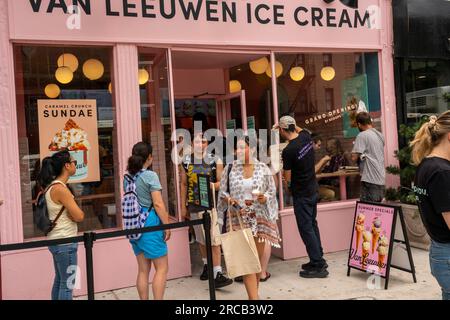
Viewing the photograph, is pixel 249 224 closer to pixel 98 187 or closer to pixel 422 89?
pixel 98 187

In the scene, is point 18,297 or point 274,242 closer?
point 274,242

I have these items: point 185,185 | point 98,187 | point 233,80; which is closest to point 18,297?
point 98,187

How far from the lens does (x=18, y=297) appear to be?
530cm

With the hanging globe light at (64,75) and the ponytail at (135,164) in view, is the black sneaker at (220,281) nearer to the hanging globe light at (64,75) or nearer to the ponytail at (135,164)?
the ponytail at (135,164)

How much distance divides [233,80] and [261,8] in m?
1.68

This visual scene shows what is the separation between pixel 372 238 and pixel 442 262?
2340 mm

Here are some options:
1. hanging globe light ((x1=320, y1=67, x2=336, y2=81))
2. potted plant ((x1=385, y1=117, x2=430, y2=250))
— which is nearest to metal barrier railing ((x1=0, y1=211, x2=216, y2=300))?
potted plant ((x1=385, y1=117, x2=430, y2=250))

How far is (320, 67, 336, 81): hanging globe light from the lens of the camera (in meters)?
7.41

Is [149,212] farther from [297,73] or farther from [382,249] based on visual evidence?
[297,73]

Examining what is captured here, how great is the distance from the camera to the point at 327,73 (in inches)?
293

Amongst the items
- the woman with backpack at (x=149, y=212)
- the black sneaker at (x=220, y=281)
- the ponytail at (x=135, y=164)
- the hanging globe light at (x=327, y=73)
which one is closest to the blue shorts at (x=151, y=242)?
the woman with backpack at (x=149, y=212)

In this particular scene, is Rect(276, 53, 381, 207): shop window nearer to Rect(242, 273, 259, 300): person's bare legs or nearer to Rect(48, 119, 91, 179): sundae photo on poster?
Rect(242, 273, 259, 300): person's bare legs

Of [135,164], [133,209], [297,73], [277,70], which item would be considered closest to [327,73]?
[297,73]

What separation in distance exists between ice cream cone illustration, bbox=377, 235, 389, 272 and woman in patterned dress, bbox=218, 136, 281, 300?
1217 millimetres
